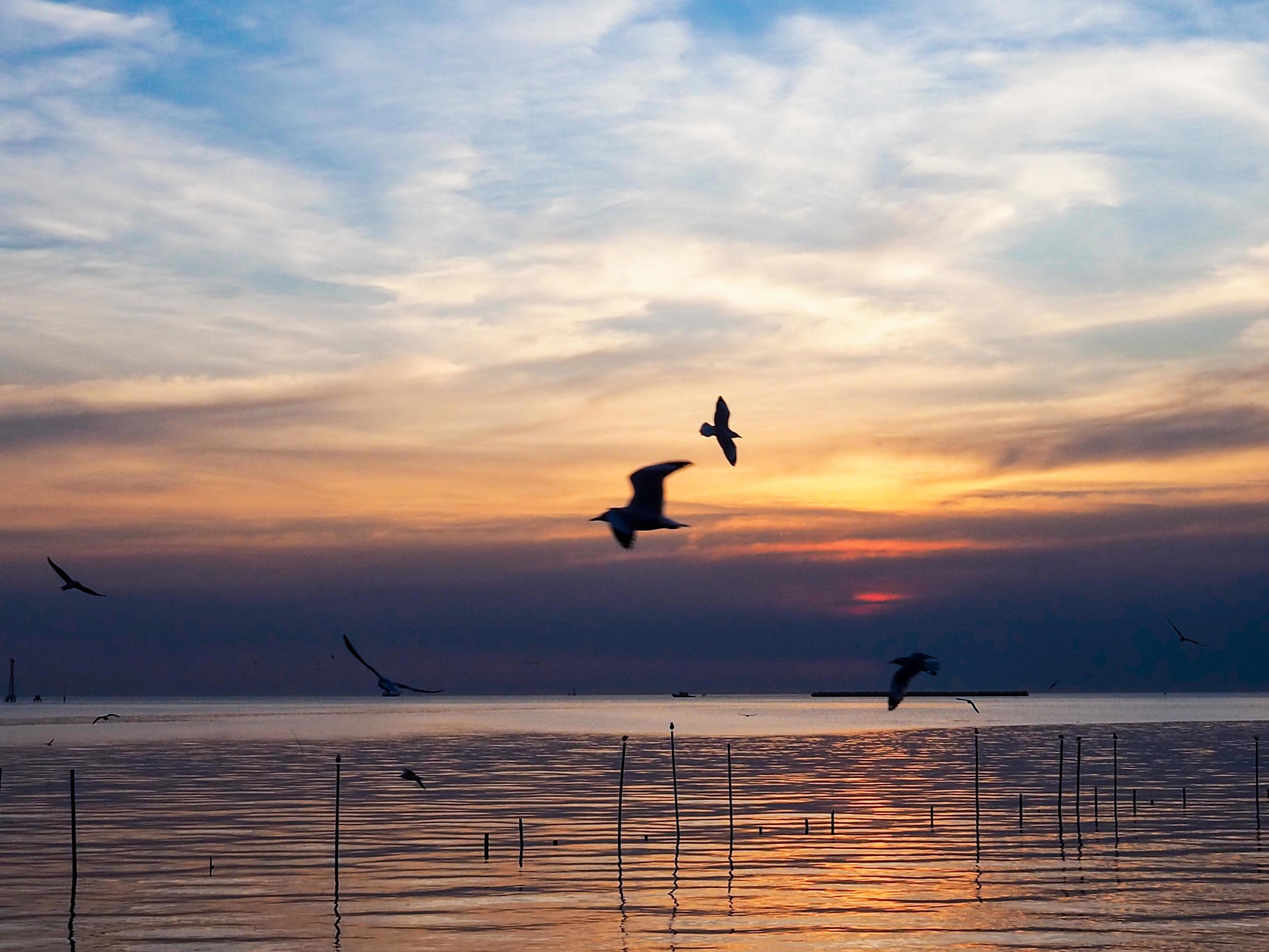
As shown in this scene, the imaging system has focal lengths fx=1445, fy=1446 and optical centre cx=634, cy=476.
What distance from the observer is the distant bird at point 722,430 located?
891 inches

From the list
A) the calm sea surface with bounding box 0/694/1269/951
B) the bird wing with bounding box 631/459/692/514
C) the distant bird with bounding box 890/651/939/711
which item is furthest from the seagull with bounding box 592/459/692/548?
the calm sea surface with bounding box 0/694/1269/951

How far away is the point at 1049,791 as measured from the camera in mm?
81750

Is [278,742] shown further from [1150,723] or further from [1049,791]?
[1150,723]

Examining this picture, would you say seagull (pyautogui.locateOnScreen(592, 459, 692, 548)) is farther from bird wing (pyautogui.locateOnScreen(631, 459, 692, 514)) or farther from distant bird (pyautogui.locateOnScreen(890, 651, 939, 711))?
distant bird (pyautogui.locateOnScreen(890, 651, 939, 711))

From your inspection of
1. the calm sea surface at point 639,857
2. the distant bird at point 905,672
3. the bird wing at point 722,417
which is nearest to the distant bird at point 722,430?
the bird wing at point 722,417

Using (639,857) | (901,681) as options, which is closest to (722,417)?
(901,681)

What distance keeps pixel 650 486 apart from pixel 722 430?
100 inches

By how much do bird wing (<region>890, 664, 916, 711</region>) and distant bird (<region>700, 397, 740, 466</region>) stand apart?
7.60 m

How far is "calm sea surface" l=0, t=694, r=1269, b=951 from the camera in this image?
1578 inches

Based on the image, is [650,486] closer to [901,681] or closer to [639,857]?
[901,681]

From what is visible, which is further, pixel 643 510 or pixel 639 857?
pixel 639 857

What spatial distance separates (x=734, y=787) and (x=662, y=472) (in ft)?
222

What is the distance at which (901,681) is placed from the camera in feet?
93.6

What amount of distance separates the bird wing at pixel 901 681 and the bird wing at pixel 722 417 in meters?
7.58
